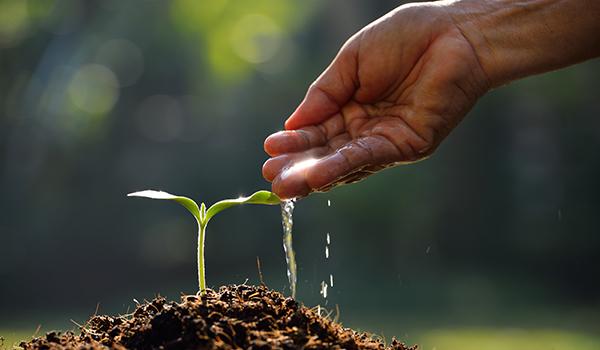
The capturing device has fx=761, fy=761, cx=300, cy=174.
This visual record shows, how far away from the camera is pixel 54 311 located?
10625mm

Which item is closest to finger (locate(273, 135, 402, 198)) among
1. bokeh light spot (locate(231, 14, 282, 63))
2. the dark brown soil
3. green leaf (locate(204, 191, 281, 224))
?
green leaf (locate(204, 191, 281, 224))

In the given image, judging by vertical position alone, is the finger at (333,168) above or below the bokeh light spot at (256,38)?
below

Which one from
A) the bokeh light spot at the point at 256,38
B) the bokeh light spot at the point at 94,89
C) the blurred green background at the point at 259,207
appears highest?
the bokeh light spot at the point at 256,38

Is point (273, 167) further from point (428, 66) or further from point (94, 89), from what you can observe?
point (94, 89)

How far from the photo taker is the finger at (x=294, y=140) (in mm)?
2178

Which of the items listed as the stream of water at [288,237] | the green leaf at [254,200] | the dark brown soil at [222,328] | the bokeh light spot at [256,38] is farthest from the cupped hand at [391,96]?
the bokeh light spot at [256,38]

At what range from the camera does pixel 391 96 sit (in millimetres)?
2428

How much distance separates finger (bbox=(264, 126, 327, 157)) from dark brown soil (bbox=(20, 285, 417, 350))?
63 centimetres

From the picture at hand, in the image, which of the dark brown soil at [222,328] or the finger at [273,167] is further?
the finger at [273,167]

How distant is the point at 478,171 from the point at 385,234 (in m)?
1.92

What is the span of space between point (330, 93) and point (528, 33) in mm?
628

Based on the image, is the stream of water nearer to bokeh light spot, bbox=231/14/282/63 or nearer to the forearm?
the forearm

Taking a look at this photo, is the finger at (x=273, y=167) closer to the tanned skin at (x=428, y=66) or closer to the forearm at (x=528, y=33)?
the tanned skin at (x=428, y=66)

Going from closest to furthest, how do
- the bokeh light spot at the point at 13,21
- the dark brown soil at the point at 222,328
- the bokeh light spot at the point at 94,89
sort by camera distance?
the dark brown soil at the point at 222,328 → the bokeh light spot at the point at 13,21 → the bokeh light spot at the point at 94,89
